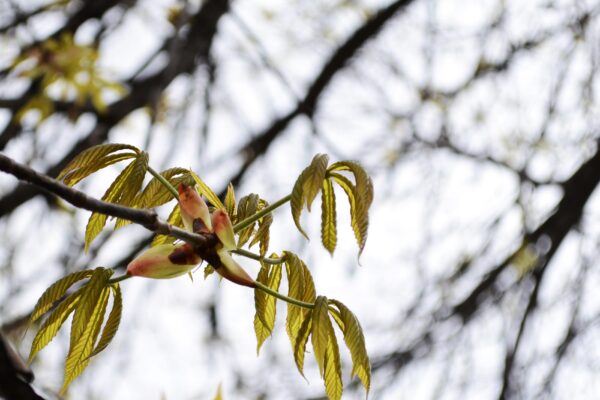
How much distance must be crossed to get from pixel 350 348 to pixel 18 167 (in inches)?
21.0

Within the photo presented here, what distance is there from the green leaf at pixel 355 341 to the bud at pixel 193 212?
0.22m

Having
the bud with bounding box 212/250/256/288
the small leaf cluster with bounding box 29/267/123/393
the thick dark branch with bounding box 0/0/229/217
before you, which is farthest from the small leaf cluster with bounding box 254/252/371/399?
the thick dark branch with bounding box 0/0/229/217

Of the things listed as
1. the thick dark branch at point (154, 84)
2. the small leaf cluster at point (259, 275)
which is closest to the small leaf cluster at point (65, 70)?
the thick dark branch at point (154, 84)

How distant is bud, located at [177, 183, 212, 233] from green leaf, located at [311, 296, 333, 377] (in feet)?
0.61

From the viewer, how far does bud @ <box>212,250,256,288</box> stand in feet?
3.24

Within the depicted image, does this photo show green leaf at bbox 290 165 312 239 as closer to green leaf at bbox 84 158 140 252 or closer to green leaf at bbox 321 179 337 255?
green leaf at bbox 321 179 337 255

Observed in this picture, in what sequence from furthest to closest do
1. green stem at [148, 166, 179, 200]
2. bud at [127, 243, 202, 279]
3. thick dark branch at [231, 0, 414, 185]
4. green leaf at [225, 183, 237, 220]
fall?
thick dark branch at [231, 0, 414, 185] → green leaf at [225, 183, 237, 220] → green stem at [148, 166, 179, 200] → bud at [127, 243, 202, 279]

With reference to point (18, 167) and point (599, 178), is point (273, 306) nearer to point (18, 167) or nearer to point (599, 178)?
point (18, 167)

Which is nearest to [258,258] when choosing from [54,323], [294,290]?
[294,290]

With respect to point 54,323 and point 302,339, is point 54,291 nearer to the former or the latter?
point 54,323

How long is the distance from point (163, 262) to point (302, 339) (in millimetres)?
250

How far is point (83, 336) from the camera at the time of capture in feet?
3.45

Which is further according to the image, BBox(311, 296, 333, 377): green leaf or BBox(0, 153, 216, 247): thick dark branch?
BBox(311, 296, 333, 377): green leaf

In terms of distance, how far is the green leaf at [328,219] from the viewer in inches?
45.6
